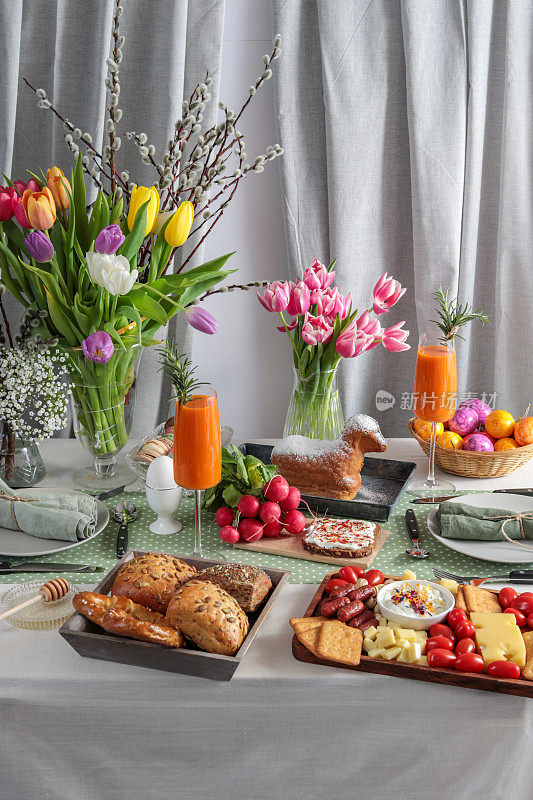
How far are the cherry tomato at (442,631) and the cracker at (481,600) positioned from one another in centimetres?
7

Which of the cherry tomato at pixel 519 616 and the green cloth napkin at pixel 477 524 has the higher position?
the green cloth napkin at pixel 477 524

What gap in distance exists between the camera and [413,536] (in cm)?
146

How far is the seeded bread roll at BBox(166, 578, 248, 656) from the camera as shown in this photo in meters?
1.05

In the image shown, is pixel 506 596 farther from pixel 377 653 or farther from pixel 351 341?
pixel 351 341

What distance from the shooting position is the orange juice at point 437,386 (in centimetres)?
164

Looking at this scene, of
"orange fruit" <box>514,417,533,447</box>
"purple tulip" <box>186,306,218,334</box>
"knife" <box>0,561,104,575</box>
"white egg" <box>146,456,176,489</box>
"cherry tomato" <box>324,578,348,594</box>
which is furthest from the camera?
"orange fruit" <box>514,417,533,447</box>

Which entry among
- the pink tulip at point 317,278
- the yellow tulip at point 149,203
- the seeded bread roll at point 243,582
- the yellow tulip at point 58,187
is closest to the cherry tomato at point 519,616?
the seeded bread roll at point 243,582

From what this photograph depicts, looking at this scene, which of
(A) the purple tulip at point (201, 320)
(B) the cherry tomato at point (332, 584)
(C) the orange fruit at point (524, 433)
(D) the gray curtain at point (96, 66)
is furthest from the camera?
(D) the gray curtain at point (96, 66)

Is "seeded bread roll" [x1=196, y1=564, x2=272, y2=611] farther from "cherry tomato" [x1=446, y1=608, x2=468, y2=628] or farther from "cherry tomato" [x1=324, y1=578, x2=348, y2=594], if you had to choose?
"cherry tomato" [x1=446, y1=608, x2=468, y2=628]

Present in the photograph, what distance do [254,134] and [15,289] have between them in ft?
3.59

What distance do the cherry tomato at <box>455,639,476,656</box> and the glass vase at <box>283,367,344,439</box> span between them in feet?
2.36

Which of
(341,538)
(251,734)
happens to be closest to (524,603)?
(341,538)

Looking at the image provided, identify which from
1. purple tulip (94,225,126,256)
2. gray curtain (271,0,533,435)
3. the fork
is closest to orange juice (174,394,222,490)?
purple tulip (94,225,126,256)

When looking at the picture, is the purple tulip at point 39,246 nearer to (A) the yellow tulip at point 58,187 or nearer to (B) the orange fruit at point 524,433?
(A) the yellow tulip at point 58,187
